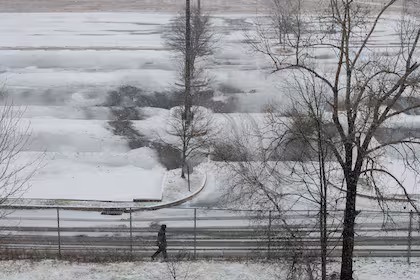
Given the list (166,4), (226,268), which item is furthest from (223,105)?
(166,4)

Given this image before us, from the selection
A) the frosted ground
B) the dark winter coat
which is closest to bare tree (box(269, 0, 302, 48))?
the frosted ground

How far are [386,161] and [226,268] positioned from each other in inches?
461

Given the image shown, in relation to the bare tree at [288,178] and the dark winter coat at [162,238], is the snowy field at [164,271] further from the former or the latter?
the bare tree at [288,178]

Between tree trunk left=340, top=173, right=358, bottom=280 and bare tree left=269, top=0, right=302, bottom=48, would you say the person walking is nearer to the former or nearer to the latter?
tree trunk left=340, top=173, right=358, bottom=280

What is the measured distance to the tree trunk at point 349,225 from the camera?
1254 cm

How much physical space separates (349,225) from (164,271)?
472 centimetres

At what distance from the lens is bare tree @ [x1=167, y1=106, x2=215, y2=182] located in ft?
73.7

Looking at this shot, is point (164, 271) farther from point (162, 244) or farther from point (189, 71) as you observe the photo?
point (189, 71)

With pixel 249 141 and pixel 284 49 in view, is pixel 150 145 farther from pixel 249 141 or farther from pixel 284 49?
pixel 284 49

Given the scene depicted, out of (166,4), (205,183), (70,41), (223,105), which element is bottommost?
(205,183)

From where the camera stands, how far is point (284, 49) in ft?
139

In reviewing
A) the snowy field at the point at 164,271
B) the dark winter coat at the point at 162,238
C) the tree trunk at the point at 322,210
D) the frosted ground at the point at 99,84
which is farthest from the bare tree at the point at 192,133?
the tree trunk at the point at 322,210

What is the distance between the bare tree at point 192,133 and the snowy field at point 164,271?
752cm

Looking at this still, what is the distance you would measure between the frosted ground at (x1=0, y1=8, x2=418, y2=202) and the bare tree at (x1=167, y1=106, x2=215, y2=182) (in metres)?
1.13
